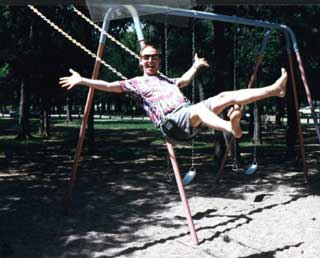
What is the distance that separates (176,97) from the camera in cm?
463

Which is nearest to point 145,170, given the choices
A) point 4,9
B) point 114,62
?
point 4,9

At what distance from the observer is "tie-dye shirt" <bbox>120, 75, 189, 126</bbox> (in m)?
4.61

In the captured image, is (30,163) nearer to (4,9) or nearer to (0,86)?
(4,9)

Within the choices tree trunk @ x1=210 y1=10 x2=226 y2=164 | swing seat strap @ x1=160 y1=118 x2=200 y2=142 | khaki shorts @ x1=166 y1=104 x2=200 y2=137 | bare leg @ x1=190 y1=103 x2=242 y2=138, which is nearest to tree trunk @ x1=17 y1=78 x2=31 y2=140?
tree trunk @ x1=210 y1=10 x2=226 y2=164

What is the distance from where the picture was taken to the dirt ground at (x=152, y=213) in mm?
4980

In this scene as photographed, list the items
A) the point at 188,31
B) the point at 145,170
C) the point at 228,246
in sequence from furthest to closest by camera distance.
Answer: the point at 188,31 → the point at 145,170 → the point at 228,246

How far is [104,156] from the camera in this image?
44.8 feet

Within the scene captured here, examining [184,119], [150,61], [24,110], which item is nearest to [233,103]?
[184,119]

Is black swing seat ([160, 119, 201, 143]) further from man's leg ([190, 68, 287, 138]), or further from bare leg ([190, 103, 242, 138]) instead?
man's leg ([190, 68, 287, 138])

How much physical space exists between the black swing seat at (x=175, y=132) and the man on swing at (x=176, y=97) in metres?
0.02

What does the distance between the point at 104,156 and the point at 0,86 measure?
425 inches

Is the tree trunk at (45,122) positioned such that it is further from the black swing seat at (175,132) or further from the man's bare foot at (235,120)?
the man's bare foot at (235,120)

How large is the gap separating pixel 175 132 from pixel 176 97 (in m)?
0.36

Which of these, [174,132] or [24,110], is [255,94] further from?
[24,110]
